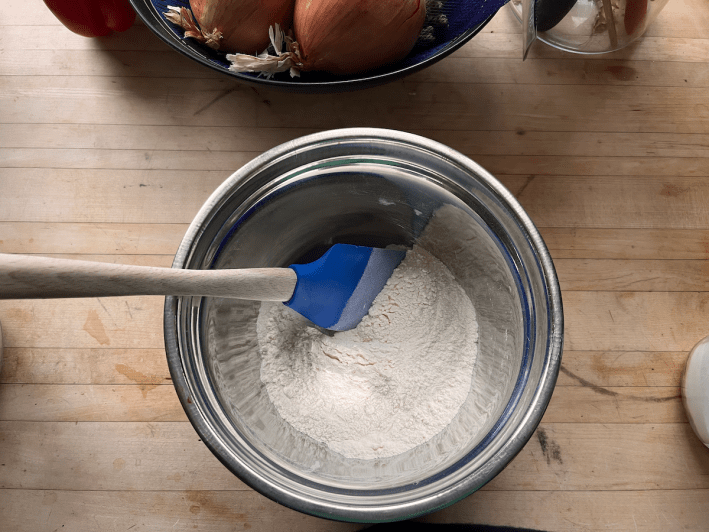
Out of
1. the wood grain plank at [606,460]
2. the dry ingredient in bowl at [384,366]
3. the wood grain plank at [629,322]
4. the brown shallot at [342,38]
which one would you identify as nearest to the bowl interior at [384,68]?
the brown shallot at [342,38]

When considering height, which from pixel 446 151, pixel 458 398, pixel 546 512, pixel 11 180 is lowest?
pixel 546 512

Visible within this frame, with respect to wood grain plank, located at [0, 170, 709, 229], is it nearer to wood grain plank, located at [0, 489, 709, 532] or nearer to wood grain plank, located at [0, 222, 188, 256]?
wood grain plank, located at [0, 222, 188, 256]

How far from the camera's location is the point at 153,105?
70 cm

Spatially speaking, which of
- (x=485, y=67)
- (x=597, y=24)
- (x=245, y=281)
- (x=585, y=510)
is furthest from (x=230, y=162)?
(x=585, y=510)

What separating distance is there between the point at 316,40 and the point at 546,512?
0.66 m

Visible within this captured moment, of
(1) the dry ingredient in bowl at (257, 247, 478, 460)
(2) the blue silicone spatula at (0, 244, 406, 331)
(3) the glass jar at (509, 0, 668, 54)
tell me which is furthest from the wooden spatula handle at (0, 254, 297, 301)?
(3) the glass jar at (509, 0, 668, 54)

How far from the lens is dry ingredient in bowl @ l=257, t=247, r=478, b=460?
1.81ft

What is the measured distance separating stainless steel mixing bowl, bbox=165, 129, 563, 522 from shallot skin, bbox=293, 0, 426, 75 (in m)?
0.12

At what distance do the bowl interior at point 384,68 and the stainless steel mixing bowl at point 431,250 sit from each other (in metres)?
0.10

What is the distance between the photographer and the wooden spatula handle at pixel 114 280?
0.33 metres

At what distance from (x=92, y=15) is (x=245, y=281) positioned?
18.3 inches

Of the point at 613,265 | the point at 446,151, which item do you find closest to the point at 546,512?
the point at 613,265

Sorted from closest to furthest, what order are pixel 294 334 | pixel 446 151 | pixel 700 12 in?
pixel 446 151 → pixel 294 334 → pixel 700 12

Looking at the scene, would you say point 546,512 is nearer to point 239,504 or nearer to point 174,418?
point 239,504
